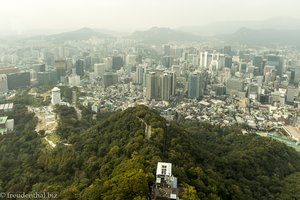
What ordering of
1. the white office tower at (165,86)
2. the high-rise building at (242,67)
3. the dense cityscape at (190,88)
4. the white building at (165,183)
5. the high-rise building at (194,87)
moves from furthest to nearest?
the high-rise building at (242,67) < the high-rise building at (194,87) < the white office tower at (165,86) < the dense cityscape at (190,88) < the white building at (165,183)

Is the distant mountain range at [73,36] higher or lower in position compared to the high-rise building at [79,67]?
higher

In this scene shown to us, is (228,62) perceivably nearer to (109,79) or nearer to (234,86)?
(234,86)

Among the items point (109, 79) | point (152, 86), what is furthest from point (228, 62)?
point (152, 86)

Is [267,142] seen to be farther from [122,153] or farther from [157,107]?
[157,107]

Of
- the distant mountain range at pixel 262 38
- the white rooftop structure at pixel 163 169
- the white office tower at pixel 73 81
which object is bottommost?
the white office tower at pixel 73 81

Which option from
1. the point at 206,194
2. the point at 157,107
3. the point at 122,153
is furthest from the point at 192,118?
the point at 206,194

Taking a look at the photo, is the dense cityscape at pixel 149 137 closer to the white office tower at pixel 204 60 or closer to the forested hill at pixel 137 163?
the forested hill at pixel 137 163

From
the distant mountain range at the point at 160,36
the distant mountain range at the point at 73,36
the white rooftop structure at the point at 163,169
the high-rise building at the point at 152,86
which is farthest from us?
the distant mountain range at the point at 160,36

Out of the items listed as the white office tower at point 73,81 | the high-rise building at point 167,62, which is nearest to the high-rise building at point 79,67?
the white office tower at point 73,81

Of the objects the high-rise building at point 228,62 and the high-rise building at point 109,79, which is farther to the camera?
the high-rise building at point 228,62
